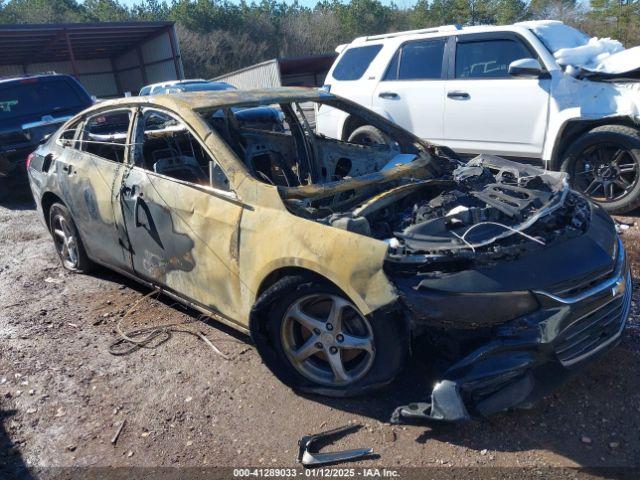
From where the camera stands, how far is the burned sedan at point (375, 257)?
8.64 feet

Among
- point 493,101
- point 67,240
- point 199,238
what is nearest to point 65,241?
point 67,240

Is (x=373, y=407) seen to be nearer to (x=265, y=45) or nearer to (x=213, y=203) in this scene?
(x=213, y=203)

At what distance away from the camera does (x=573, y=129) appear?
5789mm

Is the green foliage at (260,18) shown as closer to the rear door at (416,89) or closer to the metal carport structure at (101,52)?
the metal carport structure at (101,52)

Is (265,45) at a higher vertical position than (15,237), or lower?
higher

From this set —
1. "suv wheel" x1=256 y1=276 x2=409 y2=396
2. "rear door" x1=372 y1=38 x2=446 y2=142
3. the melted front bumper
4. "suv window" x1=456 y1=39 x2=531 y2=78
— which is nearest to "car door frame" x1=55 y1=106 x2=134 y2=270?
"suv wheel" x1=256 y1=276 x2=409 y2=396

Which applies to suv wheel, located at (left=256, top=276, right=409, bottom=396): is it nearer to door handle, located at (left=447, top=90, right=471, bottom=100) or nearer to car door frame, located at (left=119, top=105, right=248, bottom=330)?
car door frame, located at (left=119, top=105, right=248, bottom=330)

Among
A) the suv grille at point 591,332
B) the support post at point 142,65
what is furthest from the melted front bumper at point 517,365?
the support post at point 142,65

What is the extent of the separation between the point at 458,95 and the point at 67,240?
453 cm

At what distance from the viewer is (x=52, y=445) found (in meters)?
3.01

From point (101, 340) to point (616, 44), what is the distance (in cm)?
611

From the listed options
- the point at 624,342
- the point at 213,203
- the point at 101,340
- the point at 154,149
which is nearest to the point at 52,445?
the point at 101,340

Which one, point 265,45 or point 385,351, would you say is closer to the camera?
point 385,351

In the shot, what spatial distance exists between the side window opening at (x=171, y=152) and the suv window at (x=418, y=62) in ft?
11.5
